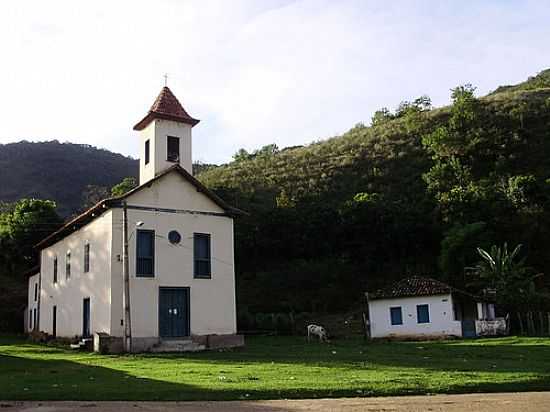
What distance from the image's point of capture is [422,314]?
1451 inches

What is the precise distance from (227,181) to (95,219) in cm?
4121

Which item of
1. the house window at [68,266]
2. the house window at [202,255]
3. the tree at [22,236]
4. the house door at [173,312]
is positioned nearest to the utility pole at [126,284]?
the house door at [173,312]

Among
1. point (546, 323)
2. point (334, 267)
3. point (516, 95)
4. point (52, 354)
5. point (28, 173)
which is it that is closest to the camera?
point (52, 354)

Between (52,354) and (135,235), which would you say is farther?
(135,235)

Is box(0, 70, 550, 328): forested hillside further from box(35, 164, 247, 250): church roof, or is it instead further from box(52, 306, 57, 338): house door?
box(35, 164, 247, 250): church roof

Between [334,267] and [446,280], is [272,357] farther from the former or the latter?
[334,267]

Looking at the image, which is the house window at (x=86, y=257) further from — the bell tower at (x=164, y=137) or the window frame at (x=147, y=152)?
the window frame at (x=147, y=152)

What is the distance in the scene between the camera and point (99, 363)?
70.1ft

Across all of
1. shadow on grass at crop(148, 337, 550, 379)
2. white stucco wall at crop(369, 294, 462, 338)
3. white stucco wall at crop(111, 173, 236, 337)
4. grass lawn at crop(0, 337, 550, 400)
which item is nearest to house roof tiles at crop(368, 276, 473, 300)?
white stucco wall at crop(369, 294, 462, 338)

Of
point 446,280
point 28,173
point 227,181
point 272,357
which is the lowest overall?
point 272,357

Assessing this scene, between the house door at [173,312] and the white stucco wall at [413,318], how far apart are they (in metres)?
13.8

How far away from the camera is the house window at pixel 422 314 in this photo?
3666 centimetres

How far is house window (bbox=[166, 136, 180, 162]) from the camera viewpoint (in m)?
30.4

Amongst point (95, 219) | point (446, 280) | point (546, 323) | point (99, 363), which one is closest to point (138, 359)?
point (99, 363)
